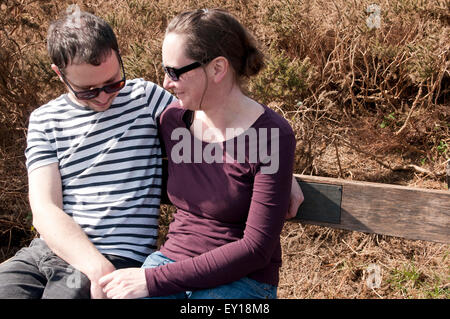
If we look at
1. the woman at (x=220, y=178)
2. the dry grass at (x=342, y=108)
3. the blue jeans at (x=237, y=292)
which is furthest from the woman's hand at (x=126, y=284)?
the dry grass at (x=342, y=108)

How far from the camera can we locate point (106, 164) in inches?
84.0

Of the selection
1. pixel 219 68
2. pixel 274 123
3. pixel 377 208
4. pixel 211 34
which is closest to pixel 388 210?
pixel 377 208

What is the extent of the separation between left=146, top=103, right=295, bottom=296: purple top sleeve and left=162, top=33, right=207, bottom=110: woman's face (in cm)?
21

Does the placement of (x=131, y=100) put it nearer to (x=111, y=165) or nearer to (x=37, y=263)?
(x=111, y=165)

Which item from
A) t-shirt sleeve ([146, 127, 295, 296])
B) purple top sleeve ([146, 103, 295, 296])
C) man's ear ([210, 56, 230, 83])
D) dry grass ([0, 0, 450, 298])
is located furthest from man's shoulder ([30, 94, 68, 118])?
dry grass ([0, 0, 450, 298])

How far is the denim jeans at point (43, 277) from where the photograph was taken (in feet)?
6.40

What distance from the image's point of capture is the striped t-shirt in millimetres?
2117

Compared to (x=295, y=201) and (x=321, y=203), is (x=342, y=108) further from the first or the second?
(x=295, y=201)

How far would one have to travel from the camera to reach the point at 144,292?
1.83m

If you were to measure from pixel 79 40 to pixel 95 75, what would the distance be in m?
0.15

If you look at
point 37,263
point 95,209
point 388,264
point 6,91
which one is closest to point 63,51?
point 95,209

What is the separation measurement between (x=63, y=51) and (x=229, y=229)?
1.00 m

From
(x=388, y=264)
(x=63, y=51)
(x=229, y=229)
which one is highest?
(x=63, y=51)

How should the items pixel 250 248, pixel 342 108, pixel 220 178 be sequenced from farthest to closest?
pixel 342 108
pixel 220 178
pixel 250 248
